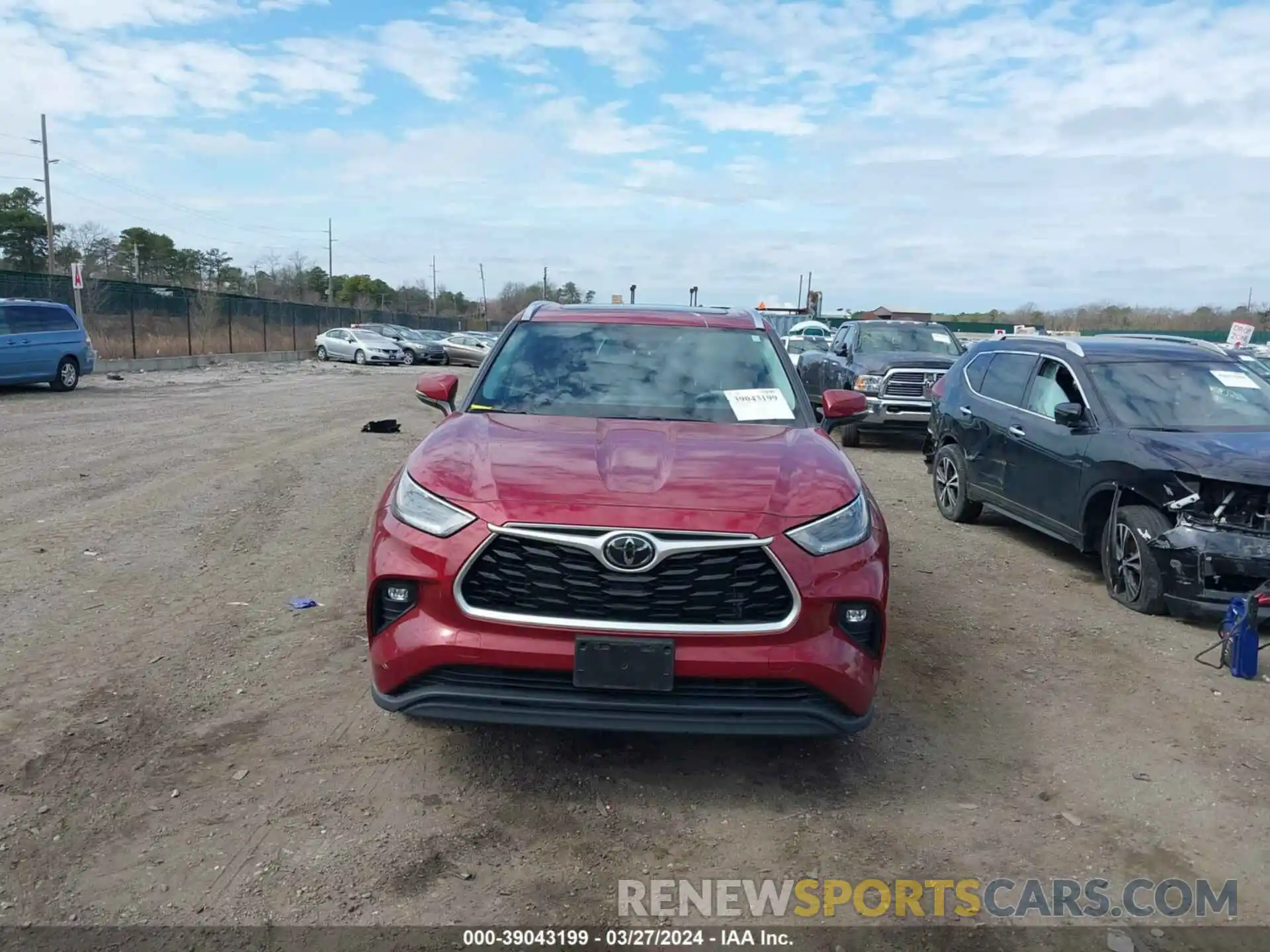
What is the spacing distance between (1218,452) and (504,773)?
181 inches

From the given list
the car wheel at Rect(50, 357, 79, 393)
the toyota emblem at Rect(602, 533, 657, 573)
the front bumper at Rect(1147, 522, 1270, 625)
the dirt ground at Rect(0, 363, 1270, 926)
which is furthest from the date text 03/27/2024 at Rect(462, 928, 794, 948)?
the car wheel at Rect(50, 357, 79, 393)

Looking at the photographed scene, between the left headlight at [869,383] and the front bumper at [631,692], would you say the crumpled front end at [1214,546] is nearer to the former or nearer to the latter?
the front bumper at [631,692]

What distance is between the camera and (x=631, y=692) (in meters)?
3.36

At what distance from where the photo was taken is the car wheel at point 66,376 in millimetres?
19203

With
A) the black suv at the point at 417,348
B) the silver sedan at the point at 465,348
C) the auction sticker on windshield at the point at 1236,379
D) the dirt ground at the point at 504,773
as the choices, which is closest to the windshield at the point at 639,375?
the dirt ground at the point at 504,773

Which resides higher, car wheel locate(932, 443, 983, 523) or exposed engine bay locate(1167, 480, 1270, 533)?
exposed engine bay locate(1167, 480, 1270, 533)

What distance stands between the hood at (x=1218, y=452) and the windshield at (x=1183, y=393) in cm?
21

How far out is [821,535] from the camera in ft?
11.6

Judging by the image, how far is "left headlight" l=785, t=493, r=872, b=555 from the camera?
3494 mm

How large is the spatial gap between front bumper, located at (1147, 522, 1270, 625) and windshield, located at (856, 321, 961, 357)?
28.8 feet

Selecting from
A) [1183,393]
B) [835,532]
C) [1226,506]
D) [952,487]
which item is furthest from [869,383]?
[835,532]

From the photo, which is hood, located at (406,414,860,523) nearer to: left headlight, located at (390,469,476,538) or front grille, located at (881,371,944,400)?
left headlight, located at (390,469,476,538)

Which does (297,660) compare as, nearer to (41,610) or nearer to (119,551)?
(41,610)

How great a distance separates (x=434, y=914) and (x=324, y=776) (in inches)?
39.1
